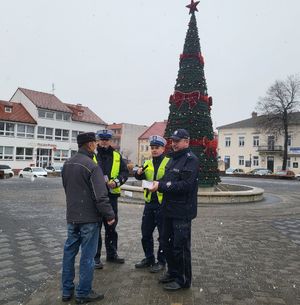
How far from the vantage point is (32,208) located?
12.2 m

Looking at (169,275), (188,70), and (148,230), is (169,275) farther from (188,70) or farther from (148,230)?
(188,70)

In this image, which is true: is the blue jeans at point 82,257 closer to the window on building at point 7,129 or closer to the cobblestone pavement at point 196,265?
the cobblestone pavement at point 196,265

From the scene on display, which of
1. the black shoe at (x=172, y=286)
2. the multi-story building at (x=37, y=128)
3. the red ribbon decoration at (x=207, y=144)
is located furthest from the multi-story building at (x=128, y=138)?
the black shoe at (x=172, y=286)

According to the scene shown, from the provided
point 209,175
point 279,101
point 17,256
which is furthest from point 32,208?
point 279,101

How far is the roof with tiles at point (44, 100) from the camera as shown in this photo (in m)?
52.5

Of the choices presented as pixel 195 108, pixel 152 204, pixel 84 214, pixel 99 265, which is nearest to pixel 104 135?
pixel 152 204

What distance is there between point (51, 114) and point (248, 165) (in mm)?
34079

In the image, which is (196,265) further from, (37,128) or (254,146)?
(254,146)

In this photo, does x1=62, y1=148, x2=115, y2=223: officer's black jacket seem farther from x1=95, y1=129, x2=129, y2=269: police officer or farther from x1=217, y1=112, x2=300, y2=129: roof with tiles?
x1=217, y1=112, x2=300, y2=129: roof with tiles

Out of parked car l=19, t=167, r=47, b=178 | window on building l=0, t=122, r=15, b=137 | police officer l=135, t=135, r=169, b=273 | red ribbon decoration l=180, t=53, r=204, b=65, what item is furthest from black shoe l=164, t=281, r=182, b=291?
window on building l=0, t=122, r=15, b=137

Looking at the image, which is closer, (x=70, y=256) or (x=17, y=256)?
(x=70, y=256)

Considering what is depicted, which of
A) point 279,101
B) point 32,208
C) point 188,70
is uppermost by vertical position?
point 279,101

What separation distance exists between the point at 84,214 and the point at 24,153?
161 feet

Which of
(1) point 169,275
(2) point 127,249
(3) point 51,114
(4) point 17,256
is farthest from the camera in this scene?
(3) point 51,114
